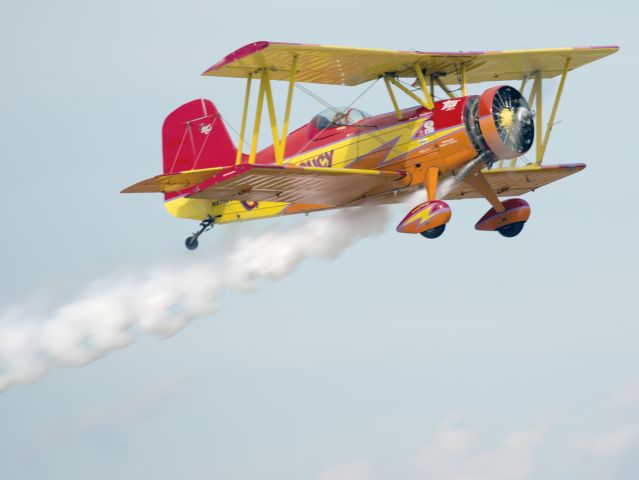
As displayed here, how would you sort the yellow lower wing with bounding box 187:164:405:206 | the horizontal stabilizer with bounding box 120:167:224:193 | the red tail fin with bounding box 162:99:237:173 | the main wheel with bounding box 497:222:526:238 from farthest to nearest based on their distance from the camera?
the red tail fin with bounding box 162:99:237:173
the main wheel with bounding box 497:222:526:238
the horizontal stabilizer with bounding box 120:167:224:193
the yellow lower wing with bounding box 187:164:405:206

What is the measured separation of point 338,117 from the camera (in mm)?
26891

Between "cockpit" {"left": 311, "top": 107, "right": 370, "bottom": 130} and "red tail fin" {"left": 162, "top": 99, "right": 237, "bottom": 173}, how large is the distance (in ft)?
10.6

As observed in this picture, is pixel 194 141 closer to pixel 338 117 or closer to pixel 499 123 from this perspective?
pixel 338 117

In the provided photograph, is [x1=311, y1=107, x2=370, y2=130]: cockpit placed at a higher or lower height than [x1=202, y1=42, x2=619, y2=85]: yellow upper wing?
lower

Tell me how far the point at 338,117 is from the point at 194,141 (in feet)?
13.3

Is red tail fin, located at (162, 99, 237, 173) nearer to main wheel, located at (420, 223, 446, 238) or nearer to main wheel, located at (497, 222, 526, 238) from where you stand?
main wheel, located at (497, 222, 526, 238)

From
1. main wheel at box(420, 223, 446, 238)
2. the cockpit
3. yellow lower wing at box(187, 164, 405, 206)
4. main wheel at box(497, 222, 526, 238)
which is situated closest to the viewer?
yellow lower wing at box(187, 164, 405, 206)

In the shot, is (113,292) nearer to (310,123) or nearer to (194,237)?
(194,237)

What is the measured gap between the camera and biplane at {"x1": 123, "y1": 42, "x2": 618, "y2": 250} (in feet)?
82.6

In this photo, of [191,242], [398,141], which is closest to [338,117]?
[398,141]

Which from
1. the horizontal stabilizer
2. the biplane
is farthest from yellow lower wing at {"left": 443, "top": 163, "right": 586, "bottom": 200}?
the horizontal stabilizer

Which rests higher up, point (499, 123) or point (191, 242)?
point (499, 123)

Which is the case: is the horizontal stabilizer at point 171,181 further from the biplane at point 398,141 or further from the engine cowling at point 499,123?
the engine cowling at point 499,123

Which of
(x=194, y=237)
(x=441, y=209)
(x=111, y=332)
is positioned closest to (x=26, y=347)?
(x=111, y=332)
